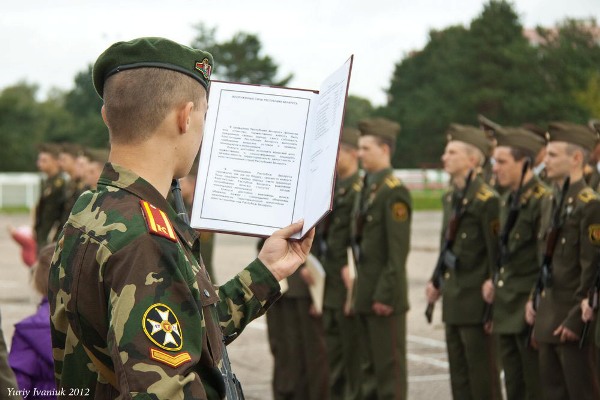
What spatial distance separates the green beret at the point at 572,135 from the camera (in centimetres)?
677

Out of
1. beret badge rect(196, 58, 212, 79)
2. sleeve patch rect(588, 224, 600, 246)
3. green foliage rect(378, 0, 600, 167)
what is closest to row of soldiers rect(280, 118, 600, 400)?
sleeve patch rect(588, 224, 600, 246)

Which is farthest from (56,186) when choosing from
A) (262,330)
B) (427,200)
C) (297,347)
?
(427,200)

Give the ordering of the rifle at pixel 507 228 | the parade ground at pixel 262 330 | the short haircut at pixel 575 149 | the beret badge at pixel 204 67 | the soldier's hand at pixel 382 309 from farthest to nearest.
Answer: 1. the parade ground at pixel 262 330
2. the soldier's hand at pixel 382 309
3. the rifle at pixel 507 228
4. the short haircut at pixel 575 149
5. the beret badge at pixel 204 67

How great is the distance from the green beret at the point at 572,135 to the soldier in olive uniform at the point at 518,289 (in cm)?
43

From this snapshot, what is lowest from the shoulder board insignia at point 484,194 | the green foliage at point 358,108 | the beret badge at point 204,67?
the shoulder board insignia at point 484,194

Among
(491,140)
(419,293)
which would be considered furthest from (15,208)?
(491,140)

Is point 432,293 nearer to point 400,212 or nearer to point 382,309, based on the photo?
point 382,309

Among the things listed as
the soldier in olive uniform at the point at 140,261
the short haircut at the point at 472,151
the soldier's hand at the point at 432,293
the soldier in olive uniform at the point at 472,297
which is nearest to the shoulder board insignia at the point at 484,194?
the soldier in olive uniform at the point at 472,297

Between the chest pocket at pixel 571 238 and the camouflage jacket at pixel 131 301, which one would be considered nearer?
the camouflage jacket at pixel 131 301

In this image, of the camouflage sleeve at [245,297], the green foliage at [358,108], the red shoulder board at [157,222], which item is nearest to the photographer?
the red shoulder board at [157,222]

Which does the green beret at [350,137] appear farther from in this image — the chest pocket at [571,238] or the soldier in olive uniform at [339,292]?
the chest pocket at [571,238]

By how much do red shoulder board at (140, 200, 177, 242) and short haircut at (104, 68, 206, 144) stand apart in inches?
7.4

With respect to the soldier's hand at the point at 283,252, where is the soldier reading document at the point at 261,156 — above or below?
above

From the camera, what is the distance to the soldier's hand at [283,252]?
301 cm
